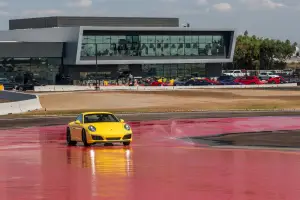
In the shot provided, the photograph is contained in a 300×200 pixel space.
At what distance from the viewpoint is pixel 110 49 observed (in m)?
124

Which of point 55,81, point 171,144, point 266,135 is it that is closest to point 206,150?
point 171,144

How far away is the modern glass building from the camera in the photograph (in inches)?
4769

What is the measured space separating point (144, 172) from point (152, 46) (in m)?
112

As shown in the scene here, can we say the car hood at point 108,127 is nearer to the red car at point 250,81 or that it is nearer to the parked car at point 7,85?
the parked car at point 7,85

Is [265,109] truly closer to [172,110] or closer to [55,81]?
[172,110]

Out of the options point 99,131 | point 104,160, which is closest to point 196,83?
point 99,131

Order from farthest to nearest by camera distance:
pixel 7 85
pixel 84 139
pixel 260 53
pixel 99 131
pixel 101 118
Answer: pixel 260 53 → pixel 7 85 → pixel 101 118 → pixel 84 139 → pixel 99 131

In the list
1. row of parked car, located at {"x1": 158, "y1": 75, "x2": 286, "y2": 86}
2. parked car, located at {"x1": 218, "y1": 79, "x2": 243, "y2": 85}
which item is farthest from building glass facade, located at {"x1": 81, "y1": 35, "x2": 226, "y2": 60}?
parked car, located at {"x1": 218, "y1": 79, "x2": 243, "y2": 85}

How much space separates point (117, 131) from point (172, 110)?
27755 mm

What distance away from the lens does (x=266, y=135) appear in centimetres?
2902

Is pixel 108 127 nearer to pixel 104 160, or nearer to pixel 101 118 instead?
pixel 101 118

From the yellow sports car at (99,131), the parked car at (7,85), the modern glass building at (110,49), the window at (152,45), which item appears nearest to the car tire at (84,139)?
the yellow sports car at (99,131)

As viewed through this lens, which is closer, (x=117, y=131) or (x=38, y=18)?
(x=117, y=131)

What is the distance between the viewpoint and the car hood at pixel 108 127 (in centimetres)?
2472
